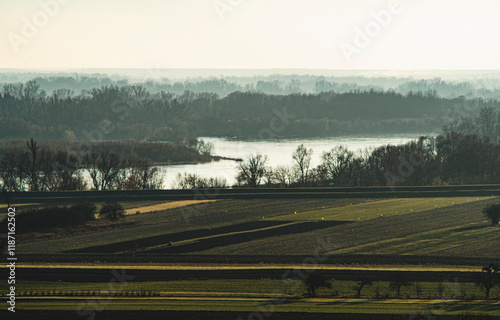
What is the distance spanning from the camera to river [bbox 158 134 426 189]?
7954 centimetres

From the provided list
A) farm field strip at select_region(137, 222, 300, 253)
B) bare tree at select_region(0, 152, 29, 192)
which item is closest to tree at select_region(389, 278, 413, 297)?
farm field strip at select_region(137, 222, 300, 253)

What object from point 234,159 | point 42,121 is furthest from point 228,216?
point 42,121

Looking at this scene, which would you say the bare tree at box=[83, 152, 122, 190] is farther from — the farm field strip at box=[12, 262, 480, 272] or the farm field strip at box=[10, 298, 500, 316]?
the farm field strip at box=[10, 298, 500, 316]

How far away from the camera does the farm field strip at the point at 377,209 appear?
46625mm

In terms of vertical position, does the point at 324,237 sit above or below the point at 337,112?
below

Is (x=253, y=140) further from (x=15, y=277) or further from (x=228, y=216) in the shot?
(x=15, y=277)

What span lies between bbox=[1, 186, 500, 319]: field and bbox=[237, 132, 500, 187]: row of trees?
13.8 meters

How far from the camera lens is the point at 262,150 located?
102250 mm

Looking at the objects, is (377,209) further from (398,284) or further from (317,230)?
(398,284)

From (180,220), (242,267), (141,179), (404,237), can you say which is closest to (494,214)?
(404,237)

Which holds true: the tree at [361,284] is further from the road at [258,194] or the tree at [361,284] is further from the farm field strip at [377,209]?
the road at [258,194]

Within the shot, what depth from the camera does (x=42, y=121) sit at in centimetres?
14175

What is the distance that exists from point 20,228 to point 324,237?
20.7 metres

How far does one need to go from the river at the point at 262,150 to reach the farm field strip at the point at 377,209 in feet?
74.6
